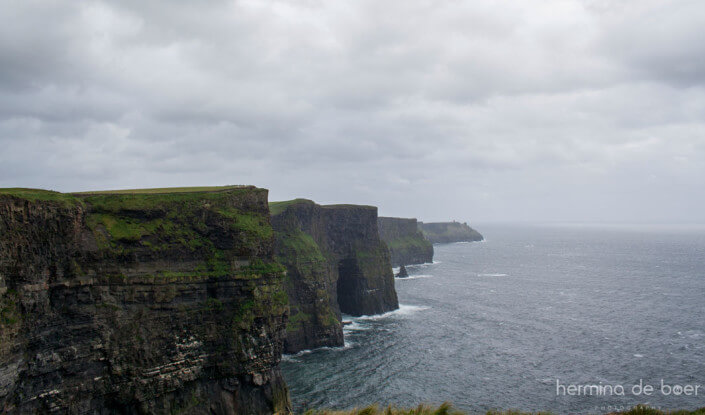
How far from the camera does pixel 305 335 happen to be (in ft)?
248

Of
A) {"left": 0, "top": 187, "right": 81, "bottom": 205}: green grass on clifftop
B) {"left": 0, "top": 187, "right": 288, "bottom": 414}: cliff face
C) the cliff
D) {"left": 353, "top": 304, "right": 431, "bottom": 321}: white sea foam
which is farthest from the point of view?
{"left": 353, "top": 304, "right": 431, "bottom": 321}: white sea foam

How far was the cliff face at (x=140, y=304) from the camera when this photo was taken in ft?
113

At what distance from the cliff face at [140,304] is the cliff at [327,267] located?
26.4 meters

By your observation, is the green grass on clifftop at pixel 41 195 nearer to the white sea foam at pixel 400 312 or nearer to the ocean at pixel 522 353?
the ocean at pixel 522 353

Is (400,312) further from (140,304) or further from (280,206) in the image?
(140,304)

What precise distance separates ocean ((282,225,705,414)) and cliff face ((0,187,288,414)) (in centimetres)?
1304

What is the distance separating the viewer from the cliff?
252ft

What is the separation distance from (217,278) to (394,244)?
495ft

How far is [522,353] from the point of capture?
71.6 meters

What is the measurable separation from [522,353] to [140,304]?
185 feet

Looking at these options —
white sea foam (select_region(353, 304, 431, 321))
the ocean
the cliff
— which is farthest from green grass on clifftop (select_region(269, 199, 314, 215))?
white sea foam (select_region(353, 304, 431, 321))

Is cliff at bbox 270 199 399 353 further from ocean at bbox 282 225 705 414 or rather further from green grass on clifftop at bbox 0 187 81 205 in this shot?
green grass on clifftop at bbox 0 187 81 205

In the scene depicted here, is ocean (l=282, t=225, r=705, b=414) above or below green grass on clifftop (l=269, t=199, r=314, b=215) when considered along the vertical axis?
below

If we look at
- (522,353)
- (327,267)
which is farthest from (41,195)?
(522,353)
